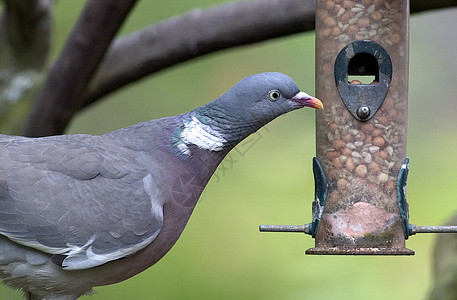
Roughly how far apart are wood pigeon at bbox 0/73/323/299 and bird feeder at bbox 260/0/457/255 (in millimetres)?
325

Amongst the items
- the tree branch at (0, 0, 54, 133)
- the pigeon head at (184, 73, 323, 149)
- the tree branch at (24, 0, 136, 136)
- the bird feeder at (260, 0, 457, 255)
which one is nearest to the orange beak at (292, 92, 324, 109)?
the pigeon head at (184, 73, 323, 149)

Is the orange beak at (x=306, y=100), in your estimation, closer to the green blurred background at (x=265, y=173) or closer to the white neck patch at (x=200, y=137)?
the white neck patch at (x=200, y=137)

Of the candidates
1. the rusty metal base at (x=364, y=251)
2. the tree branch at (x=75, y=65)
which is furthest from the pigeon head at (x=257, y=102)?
the tree branch at (x=75, y=65)

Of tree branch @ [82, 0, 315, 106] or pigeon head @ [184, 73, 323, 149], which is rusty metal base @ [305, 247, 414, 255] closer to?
pigeon head @ [184, 73, 323, 149]

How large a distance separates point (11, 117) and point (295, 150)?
380 centimetres

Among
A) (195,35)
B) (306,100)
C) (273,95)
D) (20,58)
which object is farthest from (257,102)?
(20,58)

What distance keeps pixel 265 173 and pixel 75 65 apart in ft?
13.4

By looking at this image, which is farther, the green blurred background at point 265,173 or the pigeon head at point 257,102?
the green blurred background at point 265,173

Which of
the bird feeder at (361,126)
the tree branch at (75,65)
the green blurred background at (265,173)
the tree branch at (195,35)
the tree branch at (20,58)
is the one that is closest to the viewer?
the bird feeder at (361,126)

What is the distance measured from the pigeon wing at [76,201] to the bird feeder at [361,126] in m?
0.75

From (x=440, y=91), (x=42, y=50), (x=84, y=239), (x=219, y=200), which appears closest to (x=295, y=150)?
(x=219, y=200)

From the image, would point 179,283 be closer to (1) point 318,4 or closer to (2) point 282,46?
(2) point 282,46

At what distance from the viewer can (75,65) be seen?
175 inches

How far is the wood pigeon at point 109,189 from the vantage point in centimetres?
354
